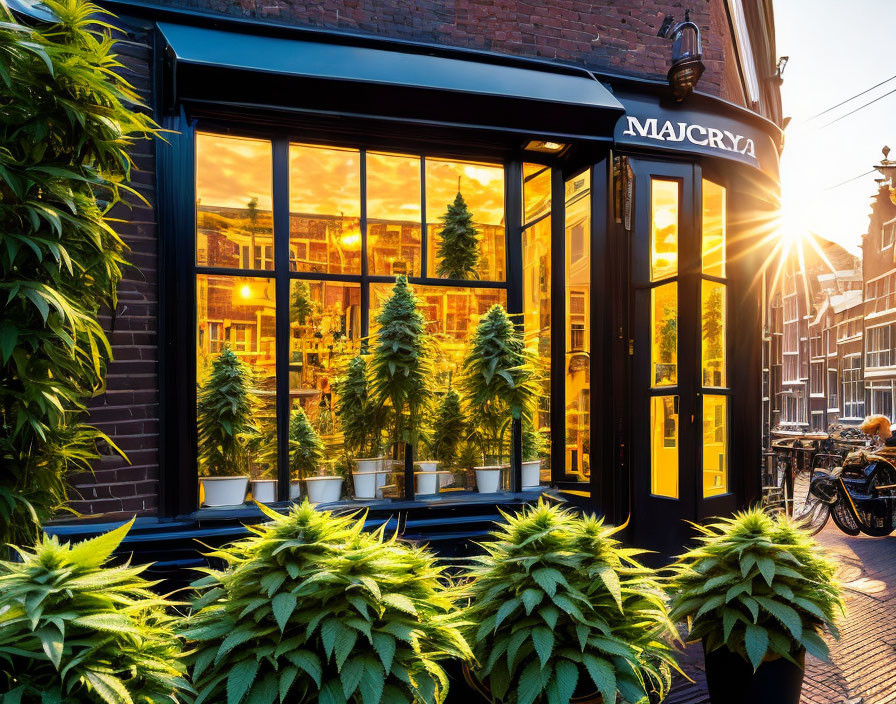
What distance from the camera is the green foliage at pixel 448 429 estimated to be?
588cm

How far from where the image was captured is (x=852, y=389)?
110 feet

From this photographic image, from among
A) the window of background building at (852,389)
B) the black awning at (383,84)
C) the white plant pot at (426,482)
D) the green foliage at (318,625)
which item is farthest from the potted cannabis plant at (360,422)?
the window of background building at (852,389)

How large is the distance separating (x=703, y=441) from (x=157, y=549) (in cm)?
530

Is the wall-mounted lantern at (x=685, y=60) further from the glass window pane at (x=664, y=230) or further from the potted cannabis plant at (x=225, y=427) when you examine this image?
the potted cannabis plant at (x=225, y=427)

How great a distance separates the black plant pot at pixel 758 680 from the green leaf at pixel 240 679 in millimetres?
2276

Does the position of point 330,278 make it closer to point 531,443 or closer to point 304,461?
point 304,461

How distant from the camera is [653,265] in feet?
21.1

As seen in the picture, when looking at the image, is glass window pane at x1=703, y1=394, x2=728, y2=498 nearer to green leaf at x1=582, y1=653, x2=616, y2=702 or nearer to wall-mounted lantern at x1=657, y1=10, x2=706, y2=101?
wall-mounted lantern at x1=657, y1=10, x2=706, y2=101

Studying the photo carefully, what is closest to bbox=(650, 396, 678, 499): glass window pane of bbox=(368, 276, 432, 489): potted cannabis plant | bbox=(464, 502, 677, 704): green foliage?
bbox=(368, 276, 432, 489): potted cannabis plant

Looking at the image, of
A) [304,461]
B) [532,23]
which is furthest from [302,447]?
[532,23]

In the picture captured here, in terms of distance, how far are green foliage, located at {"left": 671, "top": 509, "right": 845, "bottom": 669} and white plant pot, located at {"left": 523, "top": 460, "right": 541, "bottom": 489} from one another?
9.81 feet

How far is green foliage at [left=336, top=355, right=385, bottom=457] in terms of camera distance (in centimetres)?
546

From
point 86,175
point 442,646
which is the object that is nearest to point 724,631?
point 442,646

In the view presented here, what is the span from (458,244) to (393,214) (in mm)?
714
